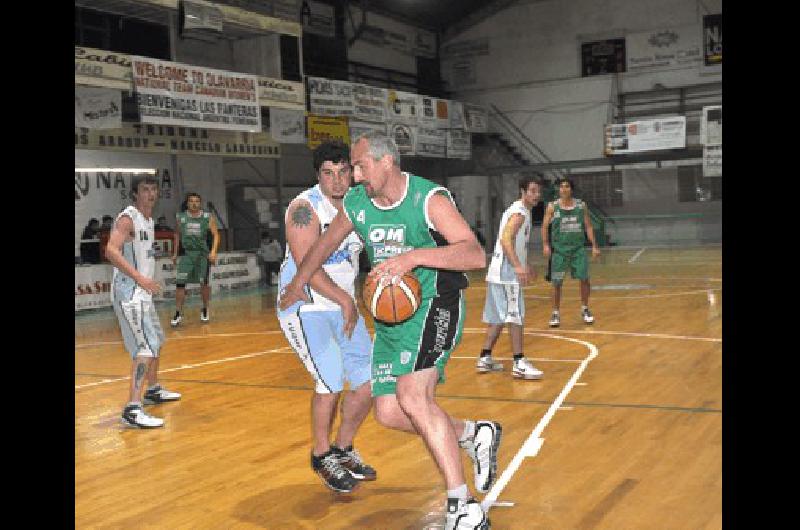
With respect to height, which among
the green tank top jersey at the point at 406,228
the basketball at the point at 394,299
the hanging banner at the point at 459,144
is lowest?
the basketball at the point at 394,299

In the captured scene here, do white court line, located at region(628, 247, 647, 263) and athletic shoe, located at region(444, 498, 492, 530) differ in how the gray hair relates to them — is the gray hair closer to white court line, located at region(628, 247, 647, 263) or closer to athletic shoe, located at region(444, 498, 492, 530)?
athletic shoe, located at region(444, 498, 492, 530)

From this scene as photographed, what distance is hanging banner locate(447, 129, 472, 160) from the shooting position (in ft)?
99.1

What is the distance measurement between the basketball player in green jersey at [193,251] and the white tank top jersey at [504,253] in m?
6.05

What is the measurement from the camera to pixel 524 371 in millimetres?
8008

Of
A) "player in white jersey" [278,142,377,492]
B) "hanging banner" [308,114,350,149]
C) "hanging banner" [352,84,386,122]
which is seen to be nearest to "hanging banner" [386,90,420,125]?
"hanging banner" [352,84,386,122]

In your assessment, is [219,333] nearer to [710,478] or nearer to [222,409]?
[222,409]

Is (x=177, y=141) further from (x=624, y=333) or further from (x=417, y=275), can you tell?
(x=417, y=275)

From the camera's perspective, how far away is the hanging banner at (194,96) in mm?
17562

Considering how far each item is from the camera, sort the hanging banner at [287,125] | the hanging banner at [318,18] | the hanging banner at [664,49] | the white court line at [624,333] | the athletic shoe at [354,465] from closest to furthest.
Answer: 1. the athletic shoe at [354,465]
2. the white court line at [624,333]
3. the hanging banner at [287,125]
4. the hanging banner at [318,18]
5. the hanging banner at [664,49]

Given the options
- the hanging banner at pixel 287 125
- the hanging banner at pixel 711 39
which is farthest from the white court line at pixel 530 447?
the hanging banner at pixel 711 39

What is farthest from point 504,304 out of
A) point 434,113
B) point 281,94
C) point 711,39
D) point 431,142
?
point 711,39

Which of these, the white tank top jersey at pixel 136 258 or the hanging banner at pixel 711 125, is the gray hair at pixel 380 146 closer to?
the white tank top jersey at pixel 136 258

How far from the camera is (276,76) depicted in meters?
21.5

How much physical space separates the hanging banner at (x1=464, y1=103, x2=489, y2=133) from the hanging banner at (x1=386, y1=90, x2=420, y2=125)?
155 inches
